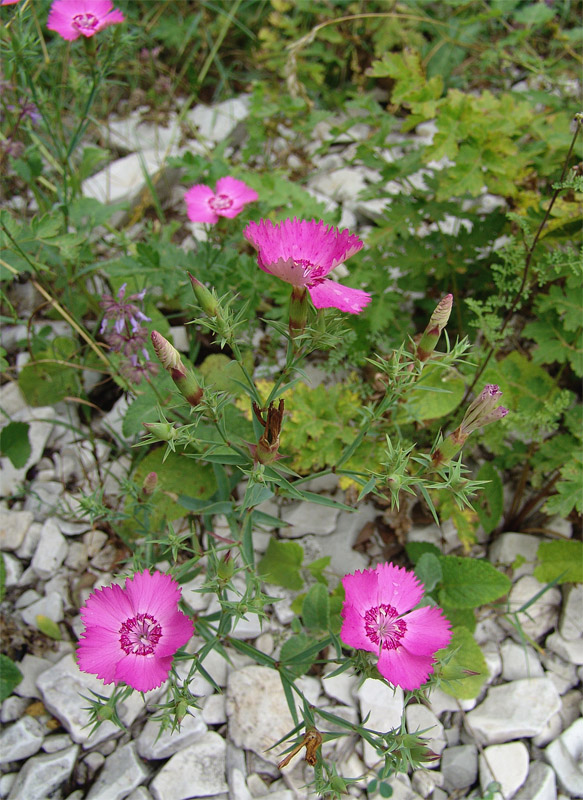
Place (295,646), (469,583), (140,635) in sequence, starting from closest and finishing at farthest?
1. (140,635)
2. (295,646)
3. (469,583)

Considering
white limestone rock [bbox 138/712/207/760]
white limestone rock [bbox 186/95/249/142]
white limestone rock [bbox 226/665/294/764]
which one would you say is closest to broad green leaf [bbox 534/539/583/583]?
white limestone rock [bbox 226/665/294/764]

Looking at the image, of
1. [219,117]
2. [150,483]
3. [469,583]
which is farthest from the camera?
[219,117]

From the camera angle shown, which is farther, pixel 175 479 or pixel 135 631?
pixel 175 479

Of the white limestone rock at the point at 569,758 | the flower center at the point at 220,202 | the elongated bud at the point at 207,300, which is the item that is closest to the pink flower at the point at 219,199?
the flower center at the point at 220,202

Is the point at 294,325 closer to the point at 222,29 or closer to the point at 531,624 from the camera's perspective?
the point at 531,624

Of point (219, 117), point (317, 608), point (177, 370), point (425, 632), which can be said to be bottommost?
point (317, 608)

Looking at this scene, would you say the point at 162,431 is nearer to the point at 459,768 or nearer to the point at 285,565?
A: the point at 285,565

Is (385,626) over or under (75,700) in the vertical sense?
over

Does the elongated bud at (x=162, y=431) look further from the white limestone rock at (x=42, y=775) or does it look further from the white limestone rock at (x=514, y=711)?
the white limestone rock at (x=514, y=711)

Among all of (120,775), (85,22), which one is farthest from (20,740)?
(85,22)
